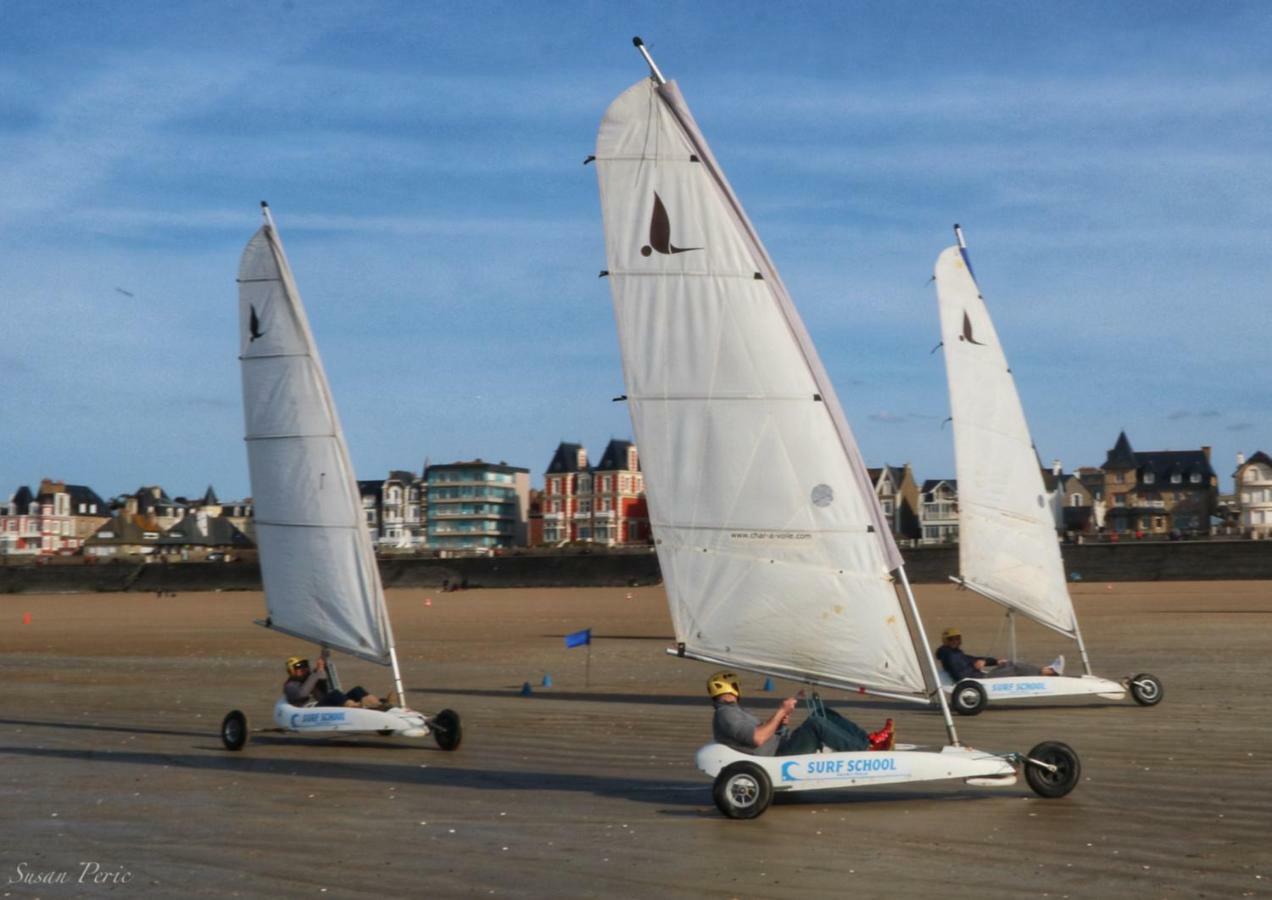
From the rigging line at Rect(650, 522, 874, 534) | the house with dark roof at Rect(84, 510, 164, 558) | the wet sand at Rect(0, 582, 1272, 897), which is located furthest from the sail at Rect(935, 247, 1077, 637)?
the house with dark roof at Rect(84, 510, 164, 558)

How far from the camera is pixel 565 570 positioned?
3280 inches

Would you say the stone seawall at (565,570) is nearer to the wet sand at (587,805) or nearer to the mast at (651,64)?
the wet sand at (587,805)

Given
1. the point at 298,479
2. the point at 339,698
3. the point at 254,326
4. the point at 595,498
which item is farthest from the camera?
the point at 595,498

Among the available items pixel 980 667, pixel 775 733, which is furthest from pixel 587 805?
pixel 980 667

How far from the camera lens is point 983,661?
19062 mm

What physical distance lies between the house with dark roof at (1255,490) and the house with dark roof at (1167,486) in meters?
2.62

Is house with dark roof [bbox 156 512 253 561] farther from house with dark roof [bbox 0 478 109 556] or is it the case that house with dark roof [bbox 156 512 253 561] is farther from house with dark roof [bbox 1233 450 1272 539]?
house with dark roof [bbox 1233 450 1272 539]

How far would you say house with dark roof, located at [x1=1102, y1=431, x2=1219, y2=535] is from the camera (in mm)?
139875

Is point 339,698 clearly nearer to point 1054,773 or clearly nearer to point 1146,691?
point 1054,773

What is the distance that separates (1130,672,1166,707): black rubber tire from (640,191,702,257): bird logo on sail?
9.59m

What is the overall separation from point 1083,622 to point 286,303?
85.8 ft

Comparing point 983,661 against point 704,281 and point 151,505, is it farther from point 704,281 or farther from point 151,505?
point 151,505

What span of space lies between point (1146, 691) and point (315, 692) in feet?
31.7

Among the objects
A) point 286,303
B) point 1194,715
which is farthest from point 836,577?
point 286,303
